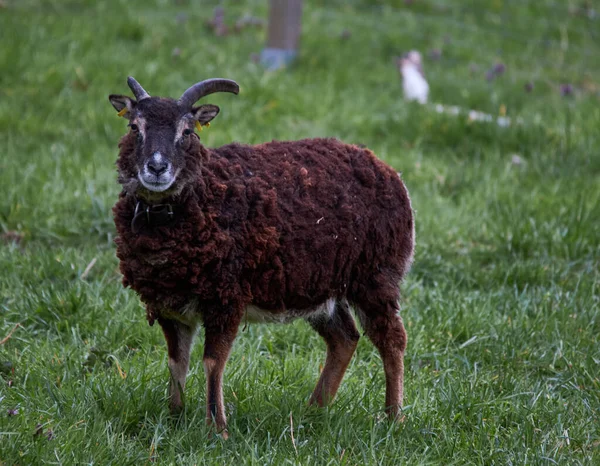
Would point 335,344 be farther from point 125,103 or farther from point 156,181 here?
point 125,103

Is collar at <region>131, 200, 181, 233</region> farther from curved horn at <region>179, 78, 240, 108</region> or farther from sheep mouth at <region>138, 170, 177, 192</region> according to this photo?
curved horn at <region>179, 78, 240, 108</region>

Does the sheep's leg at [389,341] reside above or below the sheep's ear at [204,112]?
below

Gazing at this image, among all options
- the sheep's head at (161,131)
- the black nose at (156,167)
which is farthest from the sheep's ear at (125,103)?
the black nose at (156,167)

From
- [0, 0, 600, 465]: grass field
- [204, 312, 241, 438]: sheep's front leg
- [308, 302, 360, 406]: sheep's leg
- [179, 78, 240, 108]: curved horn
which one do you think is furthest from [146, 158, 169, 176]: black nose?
[308, 302, 360, 406]: sheep's leg

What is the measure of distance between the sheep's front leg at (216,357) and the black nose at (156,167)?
2.08ft

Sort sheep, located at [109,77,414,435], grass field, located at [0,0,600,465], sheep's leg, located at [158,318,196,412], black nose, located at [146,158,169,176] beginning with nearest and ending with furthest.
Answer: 1. black nose, located at [146,158,169,176]
2. sheep, located at [109,77,414,435]
3. grass field, located at [0,0,600,465]
4. sheep's leg, located at [158,318,196,412]

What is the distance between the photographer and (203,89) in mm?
3551

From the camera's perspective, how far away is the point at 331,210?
3.76 m

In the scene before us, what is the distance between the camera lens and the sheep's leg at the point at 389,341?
388cm

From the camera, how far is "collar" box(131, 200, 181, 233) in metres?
3.46

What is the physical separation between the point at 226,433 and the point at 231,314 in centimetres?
49

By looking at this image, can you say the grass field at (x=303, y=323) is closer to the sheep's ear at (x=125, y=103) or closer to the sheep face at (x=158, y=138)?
the sheep face at (x=158, y=138)

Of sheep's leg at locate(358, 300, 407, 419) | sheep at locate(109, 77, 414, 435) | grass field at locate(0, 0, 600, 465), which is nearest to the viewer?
sheep at locate(109, 77, 414, 435)

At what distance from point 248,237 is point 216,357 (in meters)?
0.51
